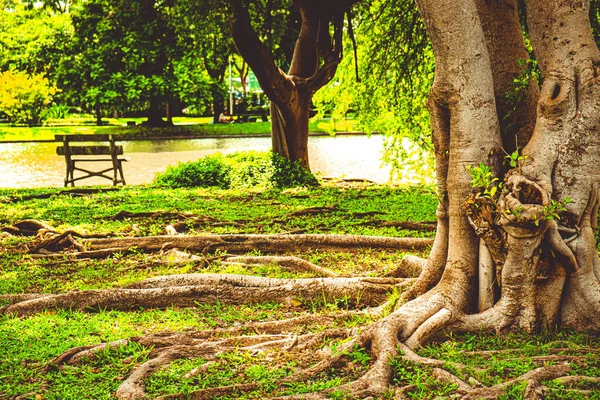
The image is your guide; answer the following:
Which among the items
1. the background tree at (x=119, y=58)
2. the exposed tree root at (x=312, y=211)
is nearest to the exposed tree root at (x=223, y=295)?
the exposed tree root at (x=312, y=211)

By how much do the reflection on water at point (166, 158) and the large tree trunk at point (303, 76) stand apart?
2.54 m

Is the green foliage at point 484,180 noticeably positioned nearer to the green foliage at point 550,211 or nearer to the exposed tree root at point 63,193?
the green foliage at point 550,211

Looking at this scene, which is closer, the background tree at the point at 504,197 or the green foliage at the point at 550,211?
the green foliage at the point at 550,211

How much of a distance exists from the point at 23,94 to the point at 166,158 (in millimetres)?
17718

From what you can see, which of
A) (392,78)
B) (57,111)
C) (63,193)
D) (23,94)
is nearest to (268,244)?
(63,193)

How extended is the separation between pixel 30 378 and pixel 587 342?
3.67m

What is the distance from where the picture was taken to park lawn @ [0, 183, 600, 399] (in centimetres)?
416

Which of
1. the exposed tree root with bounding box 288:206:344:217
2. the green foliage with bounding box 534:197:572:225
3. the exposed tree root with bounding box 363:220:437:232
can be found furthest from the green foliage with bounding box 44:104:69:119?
the green foliage with bounding box 534:197:572:225

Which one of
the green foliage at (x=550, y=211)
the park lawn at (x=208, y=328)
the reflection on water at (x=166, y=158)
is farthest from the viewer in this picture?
the reflection on water at (x=166, y=158)

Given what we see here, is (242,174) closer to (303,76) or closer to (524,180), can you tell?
(303,76)

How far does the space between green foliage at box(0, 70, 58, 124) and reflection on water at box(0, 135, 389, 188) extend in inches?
258

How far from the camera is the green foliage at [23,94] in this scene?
3606cm

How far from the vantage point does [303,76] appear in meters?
15.5

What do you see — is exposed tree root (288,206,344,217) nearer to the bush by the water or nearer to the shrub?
the bush by the water
